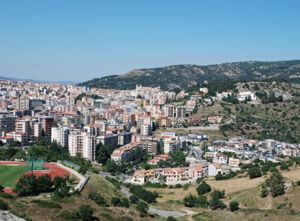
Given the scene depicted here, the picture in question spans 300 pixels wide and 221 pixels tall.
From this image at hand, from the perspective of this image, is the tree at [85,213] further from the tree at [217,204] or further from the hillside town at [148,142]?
the hillside town at [148,142]

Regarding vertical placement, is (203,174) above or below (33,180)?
below

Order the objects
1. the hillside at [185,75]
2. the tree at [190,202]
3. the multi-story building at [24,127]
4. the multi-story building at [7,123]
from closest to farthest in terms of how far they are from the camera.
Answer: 1. the tree at [190,202]
2. the multi-story building at [24,127]
3. the multi-story building at [7,123]
4. the hillside at [185,75]

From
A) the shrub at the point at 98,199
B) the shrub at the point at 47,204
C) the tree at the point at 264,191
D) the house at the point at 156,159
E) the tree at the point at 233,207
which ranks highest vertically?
the shrub at the point at 47,204

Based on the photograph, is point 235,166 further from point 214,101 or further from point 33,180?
point 214,101

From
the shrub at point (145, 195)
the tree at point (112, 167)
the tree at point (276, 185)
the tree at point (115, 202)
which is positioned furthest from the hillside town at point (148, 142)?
the tree at point (115, 202)

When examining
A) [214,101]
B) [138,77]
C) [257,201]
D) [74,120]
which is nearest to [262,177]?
[257,201]

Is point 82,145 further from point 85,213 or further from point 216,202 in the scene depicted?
point 85,213
